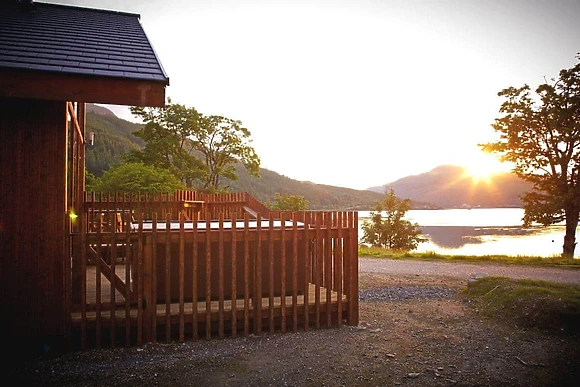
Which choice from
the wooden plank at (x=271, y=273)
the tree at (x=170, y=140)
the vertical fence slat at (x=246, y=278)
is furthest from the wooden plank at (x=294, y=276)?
the tree at (x=170, y=140)

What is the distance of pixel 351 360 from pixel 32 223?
4.48 meters

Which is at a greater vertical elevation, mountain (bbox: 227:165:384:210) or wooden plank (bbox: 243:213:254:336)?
mountain (bbox: 227:165:384:210)

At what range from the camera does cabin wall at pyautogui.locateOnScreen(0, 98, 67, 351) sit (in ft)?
16.5

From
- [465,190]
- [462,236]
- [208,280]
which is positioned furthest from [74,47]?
[465,190]

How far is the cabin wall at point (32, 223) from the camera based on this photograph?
5039mm

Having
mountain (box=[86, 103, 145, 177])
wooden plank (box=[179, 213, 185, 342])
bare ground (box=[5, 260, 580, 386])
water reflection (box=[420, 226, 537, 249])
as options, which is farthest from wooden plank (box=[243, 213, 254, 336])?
water reflection (box=[420, 226, 537, 249])

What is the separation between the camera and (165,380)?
4242 mm

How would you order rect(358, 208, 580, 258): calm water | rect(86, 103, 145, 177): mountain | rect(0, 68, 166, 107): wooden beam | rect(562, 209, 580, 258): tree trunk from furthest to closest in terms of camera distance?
rect(86, 103, 145, 177): mountain → rect(358, 208, 580, 258): calm water → rect(562, 209, 580, 258): tree trunk → rect(0, 68, 166, 107): wooden beam

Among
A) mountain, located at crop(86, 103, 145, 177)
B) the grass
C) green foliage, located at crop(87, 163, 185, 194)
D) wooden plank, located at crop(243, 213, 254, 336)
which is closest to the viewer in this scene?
wooden plank, located at crop(243, 213, 254, 336)

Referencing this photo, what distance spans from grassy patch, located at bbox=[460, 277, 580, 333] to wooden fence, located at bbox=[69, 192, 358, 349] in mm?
2838

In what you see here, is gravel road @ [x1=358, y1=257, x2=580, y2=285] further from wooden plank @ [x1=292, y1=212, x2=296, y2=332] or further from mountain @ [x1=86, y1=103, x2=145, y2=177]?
mountain @ [x1=86, y1=103, x2=145, y2=177]

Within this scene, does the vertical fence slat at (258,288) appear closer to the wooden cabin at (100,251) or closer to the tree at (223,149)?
the wooden cabin at (100,251)

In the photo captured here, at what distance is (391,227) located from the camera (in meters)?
46.0

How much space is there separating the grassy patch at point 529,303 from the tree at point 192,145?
3291cm
